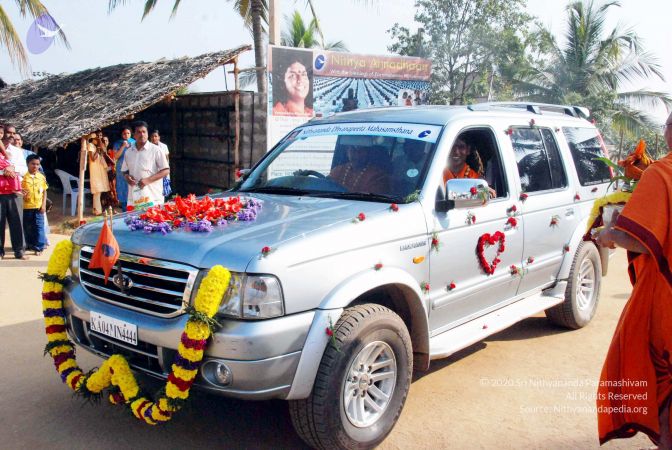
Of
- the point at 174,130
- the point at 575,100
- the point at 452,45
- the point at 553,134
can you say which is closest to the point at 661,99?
the point at 575,100

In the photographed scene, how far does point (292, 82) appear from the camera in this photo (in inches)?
450

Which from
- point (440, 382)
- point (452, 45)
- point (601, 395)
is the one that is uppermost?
point (452, 45)

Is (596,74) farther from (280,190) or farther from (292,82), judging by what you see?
(280,190)

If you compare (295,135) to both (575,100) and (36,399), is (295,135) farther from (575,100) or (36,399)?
(575,100)

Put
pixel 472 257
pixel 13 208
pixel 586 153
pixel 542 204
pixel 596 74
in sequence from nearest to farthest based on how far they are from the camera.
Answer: pixel 472 257
pixel 542 204
pixel 586 153
pixel 13 208
pixel 596 74

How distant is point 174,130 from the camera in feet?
50.4

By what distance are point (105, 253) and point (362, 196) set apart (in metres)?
1.60

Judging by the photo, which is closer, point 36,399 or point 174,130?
point 36,399

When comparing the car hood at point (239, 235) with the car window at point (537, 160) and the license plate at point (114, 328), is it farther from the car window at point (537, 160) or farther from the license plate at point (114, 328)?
the car window at point (537, 160)

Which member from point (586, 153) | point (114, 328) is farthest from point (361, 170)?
point (586, 153)

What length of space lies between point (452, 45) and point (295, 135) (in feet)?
57.9

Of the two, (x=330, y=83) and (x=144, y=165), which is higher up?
(x=330, y=83)

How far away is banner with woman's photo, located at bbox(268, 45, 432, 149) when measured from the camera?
11242 mm

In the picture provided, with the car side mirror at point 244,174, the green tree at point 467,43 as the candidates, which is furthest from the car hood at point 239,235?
the green tree at point 467,43
